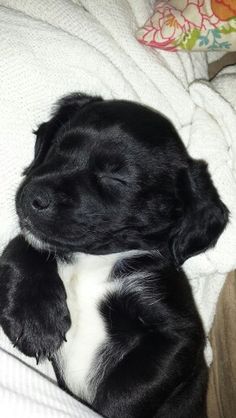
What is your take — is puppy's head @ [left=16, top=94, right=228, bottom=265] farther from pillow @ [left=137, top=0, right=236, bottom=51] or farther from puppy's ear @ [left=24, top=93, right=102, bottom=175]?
pillow @ [left=137, top=0, right=236, bottom=51]

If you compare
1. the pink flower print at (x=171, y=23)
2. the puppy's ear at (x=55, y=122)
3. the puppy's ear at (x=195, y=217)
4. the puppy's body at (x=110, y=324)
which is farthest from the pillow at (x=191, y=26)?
the puppy's body at (x=110, y=324)

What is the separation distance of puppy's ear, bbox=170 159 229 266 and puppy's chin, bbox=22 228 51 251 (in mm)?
395

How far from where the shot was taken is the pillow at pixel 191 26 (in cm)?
174

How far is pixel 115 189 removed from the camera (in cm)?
143

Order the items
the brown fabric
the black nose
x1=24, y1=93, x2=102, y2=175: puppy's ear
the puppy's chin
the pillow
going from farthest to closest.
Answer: the brown fabric → the pillow → x1=24, y1=93, x2=102, y2=175: puppy's ear → the puppy's chin → the black nose

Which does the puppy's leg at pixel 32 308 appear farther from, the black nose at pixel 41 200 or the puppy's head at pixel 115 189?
the black nose at pixel 41 200

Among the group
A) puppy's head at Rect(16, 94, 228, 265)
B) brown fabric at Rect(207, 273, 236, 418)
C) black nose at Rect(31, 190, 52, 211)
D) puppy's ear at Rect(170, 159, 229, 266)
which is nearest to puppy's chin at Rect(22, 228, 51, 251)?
puppy's head at Rect(16, 94, 228, 265)

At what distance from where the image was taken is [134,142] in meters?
1.45

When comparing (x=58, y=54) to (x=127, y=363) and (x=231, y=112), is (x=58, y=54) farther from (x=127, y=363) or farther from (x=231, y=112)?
(x=127, y=363)

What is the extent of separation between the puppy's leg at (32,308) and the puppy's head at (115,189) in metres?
0.09

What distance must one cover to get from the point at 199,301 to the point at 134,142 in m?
0.81

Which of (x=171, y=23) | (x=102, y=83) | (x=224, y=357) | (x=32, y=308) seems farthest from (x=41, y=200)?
(x=224, y=357)

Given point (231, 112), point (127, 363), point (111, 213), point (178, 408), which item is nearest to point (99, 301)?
point (127, 363)

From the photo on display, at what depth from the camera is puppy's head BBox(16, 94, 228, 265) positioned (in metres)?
1.38
